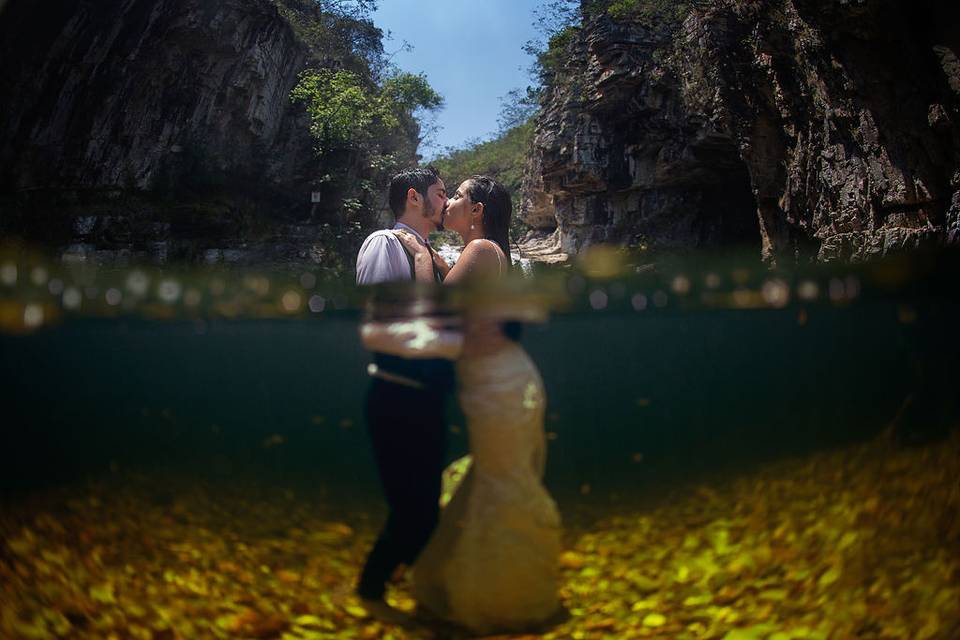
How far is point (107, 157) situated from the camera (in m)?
4.53

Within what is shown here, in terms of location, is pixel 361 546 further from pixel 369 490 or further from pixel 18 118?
pixel 18 118

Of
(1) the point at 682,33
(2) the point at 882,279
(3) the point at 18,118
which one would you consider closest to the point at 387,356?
(2) the point at 882,279

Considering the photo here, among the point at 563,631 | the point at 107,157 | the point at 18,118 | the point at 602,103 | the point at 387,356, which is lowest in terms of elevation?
the point at 563,631

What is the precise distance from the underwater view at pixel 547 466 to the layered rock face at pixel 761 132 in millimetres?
877

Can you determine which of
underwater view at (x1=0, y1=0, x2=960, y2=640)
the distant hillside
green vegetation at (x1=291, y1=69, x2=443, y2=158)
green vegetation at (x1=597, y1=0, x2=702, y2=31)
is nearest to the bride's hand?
underwater view at (x1=0, y1=0, x2=960, y2=640)

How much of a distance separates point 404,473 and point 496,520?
177 mm

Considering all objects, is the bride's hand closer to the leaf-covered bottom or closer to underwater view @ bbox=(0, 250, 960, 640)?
underwater view @ bbox=(0, 250, 960, 640)

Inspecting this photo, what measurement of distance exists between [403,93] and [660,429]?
5391 mm

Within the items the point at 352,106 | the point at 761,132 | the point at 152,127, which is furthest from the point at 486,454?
the point at 761,132

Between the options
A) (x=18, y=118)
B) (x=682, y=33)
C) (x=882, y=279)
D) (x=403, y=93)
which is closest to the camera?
(x=882, y=279)

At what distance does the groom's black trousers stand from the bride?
3cm

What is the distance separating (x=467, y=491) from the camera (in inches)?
34.4

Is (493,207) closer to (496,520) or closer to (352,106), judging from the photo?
(496,520)

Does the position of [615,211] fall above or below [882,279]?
above
